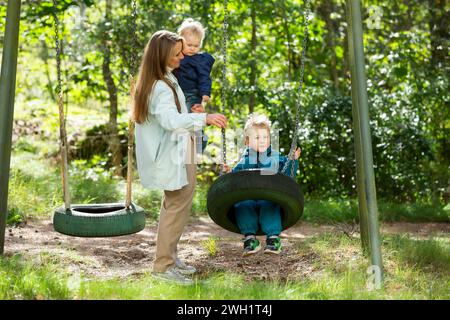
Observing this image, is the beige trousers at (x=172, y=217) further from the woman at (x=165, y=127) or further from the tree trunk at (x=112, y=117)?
the tree trunk at (x=112, y=117)

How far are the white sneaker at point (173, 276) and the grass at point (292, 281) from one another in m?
0.06

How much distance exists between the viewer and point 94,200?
7520 mm

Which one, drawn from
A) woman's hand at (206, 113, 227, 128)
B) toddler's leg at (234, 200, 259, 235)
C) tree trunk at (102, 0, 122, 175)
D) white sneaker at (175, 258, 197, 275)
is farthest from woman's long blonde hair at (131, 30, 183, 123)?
tree trunk at (102, 0, 122, 175)

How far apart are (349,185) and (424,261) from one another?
4361 mm

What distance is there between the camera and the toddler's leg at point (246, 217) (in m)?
4.57

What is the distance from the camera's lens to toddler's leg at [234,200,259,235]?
4.57 metres

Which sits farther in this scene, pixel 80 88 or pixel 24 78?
pixel 24 78

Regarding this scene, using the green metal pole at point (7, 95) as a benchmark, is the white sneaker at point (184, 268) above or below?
below

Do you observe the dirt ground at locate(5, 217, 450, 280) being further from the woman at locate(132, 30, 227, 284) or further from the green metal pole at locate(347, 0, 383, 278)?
the woman at locate(132, 30, 227, 284)

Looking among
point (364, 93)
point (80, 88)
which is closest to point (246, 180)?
point (364, 93)

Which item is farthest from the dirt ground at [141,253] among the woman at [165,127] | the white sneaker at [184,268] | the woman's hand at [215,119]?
the woman's hand at [215,119]

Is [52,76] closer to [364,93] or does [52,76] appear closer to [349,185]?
[349,185]

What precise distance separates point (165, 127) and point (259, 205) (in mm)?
1013

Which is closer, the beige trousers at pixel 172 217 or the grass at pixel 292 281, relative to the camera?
the grass at pixel 292 281
